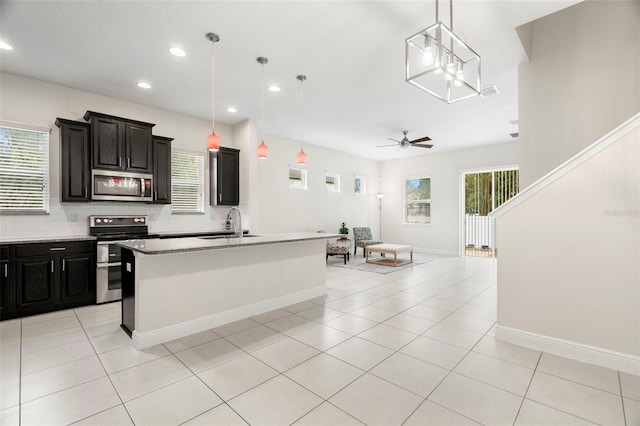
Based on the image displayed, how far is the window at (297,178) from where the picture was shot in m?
7.90

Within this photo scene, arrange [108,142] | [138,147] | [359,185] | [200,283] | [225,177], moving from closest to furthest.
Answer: [200,283], [108,142], [138,147], [225,177], [359,185]

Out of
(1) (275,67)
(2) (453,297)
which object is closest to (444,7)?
(1) (275,67)

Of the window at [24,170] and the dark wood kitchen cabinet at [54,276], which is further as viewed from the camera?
the window at [24,170]

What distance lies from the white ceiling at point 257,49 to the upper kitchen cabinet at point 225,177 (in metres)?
0.76

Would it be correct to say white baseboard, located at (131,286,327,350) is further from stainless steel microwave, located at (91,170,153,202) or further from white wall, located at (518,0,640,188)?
white wall, located at (518,0,640,188)

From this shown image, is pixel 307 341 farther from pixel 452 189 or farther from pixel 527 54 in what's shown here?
pixel 452 189

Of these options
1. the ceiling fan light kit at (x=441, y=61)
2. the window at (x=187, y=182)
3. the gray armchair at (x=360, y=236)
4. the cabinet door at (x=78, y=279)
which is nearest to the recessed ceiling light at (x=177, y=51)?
the window at (x=187, y=182)

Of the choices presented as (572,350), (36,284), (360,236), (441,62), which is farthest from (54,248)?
(360,236)

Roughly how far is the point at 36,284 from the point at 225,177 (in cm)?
316

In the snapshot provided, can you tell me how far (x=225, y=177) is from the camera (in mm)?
5906

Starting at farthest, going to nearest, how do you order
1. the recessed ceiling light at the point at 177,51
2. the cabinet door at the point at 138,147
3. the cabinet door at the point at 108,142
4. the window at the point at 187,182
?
the window at the point at 187,182 < the cabinet door at the point at 138,147 < the cabinet door at the point at 108,142 < the recessed ceiling light at the point at 177,51

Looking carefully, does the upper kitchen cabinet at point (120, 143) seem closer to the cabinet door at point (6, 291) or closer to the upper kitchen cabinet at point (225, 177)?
the upper kitchen cabinet at point (225, 177)

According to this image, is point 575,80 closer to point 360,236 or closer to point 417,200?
point 360,236

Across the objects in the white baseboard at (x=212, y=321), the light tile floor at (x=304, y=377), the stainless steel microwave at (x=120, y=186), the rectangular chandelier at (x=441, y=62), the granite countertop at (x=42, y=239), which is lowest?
the light tile floor at (x=304, y=377)
